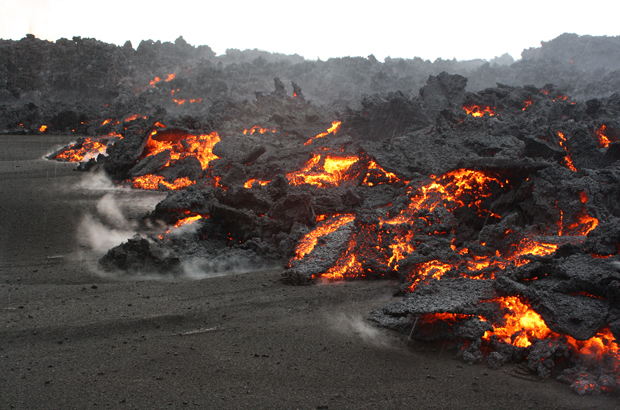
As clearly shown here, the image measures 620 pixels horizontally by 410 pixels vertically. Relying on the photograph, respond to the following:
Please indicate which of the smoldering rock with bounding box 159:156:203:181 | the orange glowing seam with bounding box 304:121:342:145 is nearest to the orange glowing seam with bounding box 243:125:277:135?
the orange glowing seam with bounding box 304:121:342:145

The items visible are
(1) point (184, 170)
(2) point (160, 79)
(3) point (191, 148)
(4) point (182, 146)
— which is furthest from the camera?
(2) point (160, 79)

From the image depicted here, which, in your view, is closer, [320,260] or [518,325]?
[518,325]

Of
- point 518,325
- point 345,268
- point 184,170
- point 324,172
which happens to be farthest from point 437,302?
point 184,170

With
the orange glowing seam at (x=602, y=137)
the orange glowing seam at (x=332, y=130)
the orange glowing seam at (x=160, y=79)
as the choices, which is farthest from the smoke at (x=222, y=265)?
the orange glowing seam at (x=160, y=79)

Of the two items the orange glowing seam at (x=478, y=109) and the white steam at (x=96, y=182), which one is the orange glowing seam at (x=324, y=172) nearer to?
the white steam at (x=96, y=182)

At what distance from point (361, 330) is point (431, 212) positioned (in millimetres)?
2688

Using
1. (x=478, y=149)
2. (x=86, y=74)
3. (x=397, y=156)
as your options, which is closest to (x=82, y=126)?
(x=86, y=74)

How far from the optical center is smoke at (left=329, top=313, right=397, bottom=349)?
3.63 metres

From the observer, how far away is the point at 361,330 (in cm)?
385

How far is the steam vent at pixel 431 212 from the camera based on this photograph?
3.44 meters

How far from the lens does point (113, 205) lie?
7.70 m

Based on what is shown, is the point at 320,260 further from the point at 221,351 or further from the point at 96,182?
the point at 96,182

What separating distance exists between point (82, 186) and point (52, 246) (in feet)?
10.3

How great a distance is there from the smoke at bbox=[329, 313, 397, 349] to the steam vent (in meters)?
0.15
